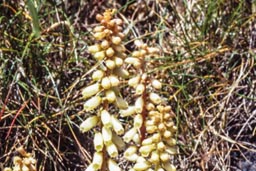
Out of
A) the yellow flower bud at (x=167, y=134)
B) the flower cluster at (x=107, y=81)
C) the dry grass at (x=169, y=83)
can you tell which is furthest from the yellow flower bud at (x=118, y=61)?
the dry grass at (x=169, y=83)

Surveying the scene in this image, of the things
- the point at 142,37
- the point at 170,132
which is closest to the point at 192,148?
the point at 142,37

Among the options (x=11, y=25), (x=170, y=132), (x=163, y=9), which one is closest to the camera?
(x=170, y=132)

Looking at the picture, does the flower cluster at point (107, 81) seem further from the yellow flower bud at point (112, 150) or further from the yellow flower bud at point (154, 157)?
the yellow flower bud at point (154, 157)

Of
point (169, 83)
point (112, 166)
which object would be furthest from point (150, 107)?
point (169, 83)

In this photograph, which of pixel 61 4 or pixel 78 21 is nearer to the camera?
pixel 61 4

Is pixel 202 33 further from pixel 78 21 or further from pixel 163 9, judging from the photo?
pixel 78 21

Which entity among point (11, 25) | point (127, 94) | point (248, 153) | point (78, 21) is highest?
point (11, 25)
